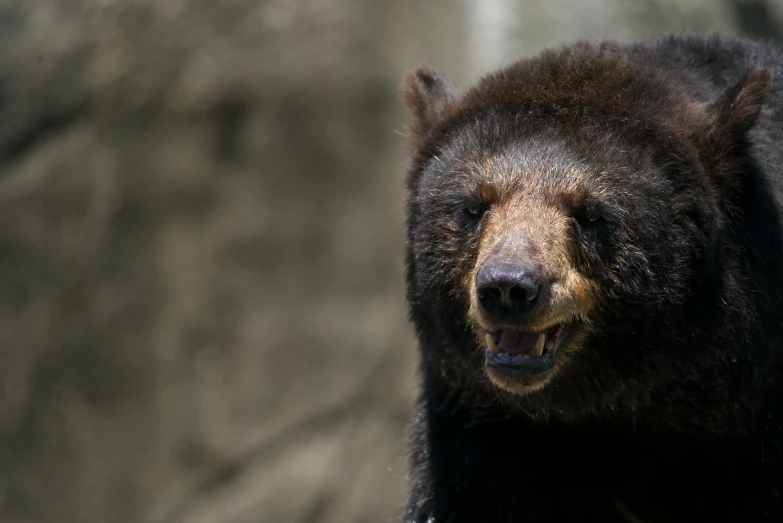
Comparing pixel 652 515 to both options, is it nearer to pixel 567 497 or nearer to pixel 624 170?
pixel 567 497

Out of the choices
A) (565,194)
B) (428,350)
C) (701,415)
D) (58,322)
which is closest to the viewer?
(565,194)

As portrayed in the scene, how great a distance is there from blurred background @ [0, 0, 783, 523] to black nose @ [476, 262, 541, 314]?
5.75 metres

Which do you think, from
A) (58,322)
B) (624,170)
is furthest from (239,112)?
(624,170)

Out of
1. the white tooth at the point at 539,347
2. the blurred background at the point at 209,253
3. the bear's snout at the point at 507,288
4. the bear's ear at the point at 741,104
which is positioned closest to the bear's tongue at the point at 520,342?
the white tooth at the point at 539,347

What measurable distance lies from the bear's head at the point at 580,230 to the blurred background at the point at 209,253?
504cm

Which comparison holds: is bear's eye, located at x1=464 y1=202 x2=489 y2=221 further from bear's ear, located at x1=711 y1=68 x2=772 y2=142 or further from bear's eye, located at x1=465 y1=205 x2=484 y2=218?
bear's ear, located at x1=711 y1=68 x2=772 y2=142

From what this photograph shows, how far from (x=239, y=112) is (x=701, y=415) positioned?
641cm

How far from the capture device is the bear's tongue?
15.6 ft

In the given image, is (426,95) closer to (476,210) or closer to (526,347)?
(476,210)

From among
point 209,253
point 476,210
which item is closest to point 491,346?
point 476,210

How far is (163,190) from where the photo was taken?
10.3 metres

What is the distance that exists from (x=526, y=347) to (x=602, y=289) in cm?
43

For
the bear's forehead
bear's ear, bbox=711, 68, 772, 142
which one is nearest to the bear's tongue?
the bear's forehead

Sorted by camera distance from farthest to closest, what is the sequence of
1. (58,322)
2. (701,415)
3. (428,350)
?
(58,322)
(428,350)
(701,415)
